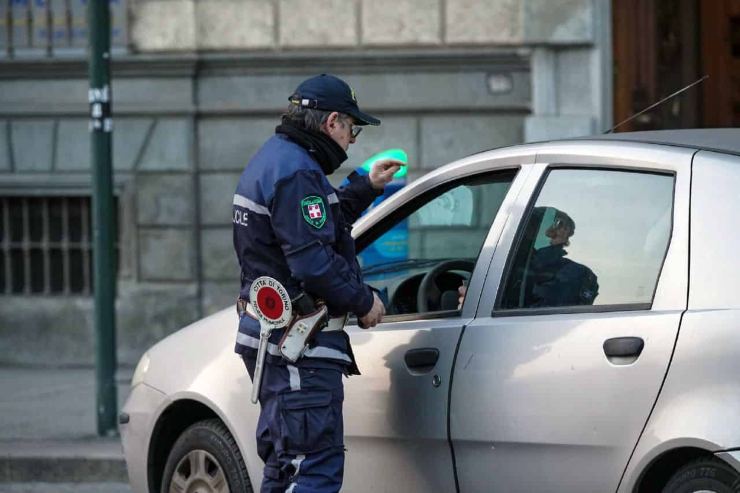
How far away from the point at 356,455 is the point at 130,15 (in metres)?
7.30

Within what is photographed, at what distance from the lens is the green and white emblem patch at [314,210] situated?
14.7 feet

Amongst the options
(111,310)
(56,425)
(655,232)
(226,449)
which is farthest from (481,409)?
(56,425)

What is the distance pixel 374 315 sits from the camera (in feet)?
15.1

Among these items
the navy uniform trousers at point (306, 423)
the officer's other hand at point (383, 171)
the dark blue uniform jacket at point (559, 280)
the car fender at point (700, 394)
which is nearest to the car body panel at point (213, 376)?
the navy uniform trousers at point (306, 423)

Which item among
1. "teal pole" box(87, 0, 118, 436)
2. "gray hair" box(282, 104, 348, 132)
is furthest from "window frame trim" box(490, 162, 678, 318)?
"teal pole" box(87, 0, 118, 436)

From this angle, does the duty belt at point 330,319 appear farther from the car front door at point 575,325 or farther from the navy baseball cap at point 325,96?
the navy baseball cap at point 325,96

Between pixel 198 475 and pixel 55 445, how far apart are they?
2958 millimetres

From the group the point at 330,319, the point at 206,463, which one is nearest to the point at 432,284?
the point at 330,319

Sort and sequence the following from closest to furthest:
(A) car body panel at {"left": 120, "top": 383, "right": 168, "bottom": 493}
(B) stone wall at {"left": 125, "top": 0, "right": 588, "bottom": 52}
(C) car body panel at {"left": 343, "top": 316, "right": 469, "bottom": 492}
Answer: (C) car body panel at {"left": 343, "top": 316, "right": 469, "bottom": 492} < (A) car body panel at {"left": 120, "top": 383, "right": 168, "bottom": 493} < (B) stone wall at {"left": 125, "top": 0, "right": 588, "bottom": 52}

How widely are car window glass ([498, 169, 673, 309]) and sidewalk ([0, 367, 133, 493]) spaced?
3693 mm

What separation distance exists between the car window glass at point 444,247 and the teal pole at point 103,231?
3265 mm

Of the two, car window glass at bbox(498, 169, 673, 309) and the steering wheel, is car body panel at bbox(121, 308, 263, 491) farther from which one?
car window glass at bbox(498, 169, 673, 309)

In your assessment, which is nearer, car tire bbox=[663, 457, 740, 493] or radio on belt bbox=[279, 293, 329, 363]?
car tire bbox=[663, 457, 740, 493]

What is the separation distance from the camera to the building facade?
11.2 m
